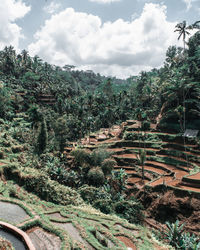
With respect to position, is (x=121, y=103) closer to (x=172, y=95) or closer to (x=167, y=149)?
(x=172, y=95)

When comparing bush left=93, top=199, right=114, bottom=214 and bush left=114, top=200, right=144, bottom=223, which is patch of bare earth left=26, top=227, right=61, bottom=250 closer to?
bush left=93, top=199, right=114, bottom=214

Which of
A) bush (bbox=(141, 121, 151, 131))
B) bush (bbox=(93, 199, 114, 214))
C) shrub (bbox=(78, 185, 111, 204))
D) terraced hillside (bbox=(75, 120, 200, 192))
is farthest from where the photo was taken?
bush (bbox=(141, 121, 151, 131))

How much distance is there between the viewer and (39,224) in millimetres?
10477

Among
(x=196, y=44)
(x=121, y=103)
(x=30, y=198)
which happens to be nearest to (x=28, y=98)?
(x=121, y=103)

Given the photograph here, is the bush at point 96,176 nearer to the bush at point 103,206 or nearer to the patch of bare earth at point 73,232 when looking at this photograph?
the bush at point 103,206

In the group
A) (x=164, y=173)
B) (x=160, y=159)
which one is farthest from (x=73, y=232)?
A: (x=160, y=159)

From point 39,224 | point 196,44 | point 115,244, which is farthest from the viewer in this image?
point 196,44

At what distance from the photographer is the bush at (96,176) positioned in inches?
986

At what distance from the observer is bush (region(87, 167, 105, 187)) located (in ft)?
82.2

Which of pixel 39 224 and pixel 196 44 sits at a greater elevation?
pixel 196 44

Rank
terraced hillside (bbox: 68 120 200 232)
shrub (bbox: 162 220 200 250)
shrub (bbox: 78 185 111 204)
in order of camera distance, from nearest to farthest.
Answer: shrub (bbox: 162 220 200 250)
terraced hillside (bbox: 68 120 200 232)
shrub (bbox: 78 185 111 204)

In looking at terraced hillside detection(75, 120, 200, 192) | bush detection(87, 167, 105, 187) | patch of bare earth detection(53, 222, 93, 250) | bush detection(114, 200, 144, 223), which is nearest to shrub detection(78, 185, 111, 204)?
bush detection(114, 200, 144, 223)

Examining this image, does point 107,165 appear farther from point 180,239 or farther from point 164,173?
point 180,239

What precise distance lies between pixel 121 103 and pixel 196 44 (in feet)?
85.6
